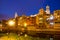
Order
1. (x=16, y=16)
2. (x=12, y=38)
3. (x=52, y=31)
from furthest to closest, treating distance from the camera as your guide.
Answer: (x=16, y=16) < (x=12, y=38) < (x=52, y=31)

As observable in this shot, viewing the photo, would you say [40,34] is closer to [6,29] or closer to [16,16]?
[6,29]

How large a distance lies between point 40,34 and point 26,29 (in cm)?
26

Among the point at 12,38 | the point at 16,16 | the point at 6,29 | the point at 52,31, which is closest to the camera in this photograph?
the point at 52,31

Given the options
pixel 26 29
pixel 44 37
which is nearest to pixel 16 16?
pixel 26 29

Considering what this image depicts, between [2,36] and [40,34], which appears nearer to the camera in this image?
[40,34]

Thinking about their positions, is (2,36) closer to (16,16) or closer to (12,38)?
(12,38)

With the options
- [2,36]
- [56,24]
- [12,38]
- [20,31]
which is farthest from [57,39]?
[2,36]

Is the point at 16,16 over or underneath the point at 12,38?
over

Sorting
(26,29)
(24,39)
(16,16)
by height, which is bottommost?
(24,39)

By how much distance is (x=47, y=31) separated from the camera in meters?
2.23

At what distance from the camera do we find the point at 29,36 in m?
2.36

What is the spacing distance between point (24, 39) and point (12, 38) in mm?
243

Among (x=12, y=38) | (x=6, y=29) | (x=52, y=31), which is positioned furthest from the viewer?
(x=12, y=38)

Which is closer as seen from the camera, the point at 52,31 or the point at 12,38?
the point at 52,31
